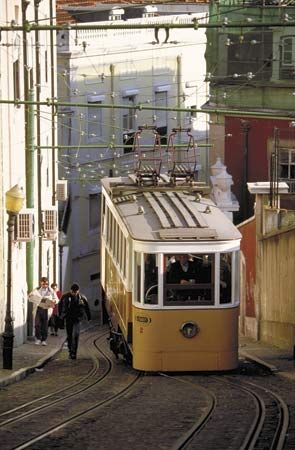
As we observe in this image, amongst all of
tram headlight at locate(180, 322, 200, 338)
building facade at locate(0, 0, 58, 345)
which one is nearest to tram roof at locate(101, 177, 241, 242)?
tram headlight at locate(180, 322, 200, 338)

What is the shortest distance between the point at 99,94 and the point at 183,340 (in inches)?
1058

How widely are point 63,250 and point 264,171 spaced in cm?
779

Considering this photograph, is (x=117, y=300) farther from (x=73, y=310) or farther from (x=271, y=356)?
(x=271, y=356)

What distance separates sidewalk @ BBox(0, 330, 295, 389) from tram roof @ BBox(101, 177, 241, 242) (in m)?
2.62

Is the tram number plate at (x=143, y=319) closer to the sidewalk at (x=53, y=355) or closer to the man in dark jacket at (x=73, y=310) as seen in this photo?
the sidewalk at (x=53, y=355)

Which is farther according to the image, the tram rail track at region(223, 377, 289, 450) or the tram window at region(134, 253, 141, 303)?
the tram window at region(134, 253, 141, 303)

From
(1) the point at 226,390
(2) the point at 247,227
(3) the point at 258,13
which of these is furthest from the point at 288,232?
(3) the point at 258,13

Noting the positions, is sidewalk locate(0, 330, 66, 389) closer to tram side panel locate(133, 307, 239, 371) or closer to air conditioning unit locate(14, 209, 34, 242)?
tram side panel locate(133, 307, 239, 371)

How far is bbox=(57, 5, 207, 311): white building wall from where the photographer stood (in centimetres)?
4762

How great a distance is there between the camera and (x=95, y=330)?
129ft

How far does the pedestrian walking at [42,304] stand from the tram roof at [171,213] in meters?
3.69

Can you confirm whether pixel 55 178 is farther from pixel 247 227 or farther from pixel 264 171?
pixel 247 227

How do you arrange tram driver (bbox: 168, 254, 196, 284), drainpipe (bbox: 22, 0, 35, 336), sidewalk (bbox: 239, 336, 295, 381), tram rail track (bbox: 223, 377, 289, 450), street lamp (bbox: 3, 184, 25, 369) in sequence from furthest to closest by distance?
drainpipe (bbox: 22, 0, 35, 336), sidewalk (bbox: 239, 336, 295, 381), street lamp (bbox: 3, 184, 25, 369), tram driver (bbox: 168, 254, 196, 284), tram rail track (bbox: 223, 377, 289, 450)

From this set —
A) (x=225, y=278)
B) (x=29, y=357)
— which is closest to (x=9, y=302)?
(x=225, y=278)
